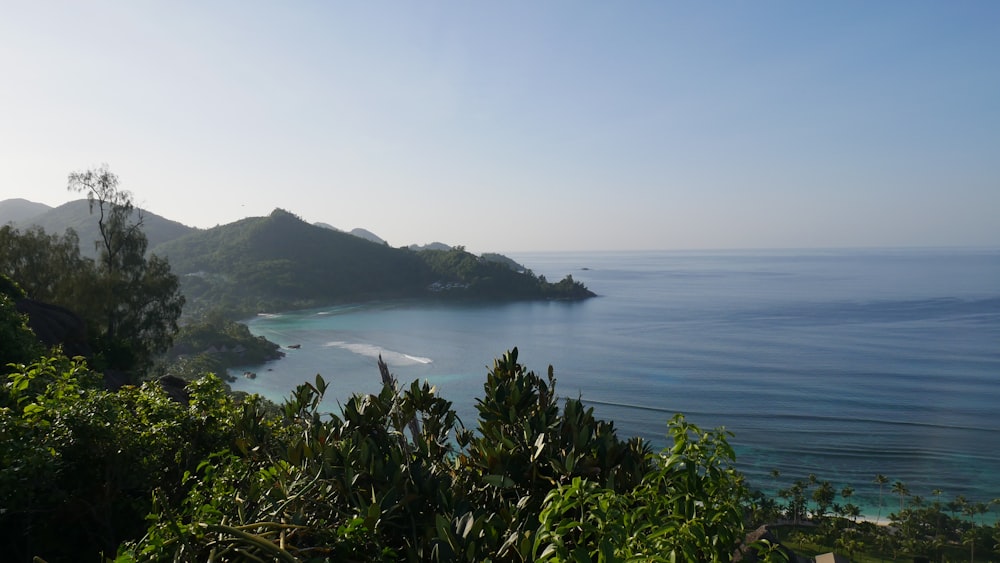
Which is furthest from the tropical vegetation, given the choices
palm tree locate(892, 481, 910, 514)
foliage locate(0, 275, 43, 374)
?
A: palm tree locate(892, 481, 910, 514)

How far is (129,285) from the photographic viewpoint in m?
21.1

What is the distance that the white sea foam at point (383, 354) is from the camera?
172 feet

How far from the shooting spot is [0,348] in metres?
6.10

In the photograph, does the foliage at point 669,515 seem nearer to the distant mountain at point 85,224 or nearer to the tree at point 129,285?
the tree at point 129,285

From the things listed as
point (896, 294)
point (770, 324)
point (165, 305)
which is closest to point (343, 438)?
point (165, 305)

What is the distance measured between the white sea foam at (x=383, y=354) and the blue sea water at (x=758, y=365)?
1.05ft

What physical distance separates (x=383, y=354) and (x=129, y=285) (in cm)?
3544

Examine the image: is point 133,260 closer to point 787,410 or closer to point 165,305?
point 165,305

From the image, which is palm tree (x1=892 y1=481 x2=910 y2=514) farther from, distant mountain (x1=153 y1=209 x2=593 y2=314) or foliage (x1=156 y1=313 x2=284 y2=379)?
distant mountain (x1=153 y1=209 x2=593 y2=314)

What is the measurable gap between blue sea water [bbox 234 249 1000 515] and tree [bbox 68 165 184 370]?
15736 mm

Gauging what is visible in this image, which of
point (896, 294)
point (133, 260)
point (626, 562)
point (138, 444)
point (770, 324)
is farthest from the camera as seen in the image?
point (896, 294)

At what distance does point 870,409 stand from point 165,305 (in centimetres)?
4340

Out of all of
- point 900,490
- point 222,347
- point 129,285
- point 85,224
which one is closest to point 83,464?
point 129,285

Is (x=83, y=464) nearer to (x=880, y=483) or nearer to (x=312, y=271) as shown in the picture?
(x=880, y=483)
